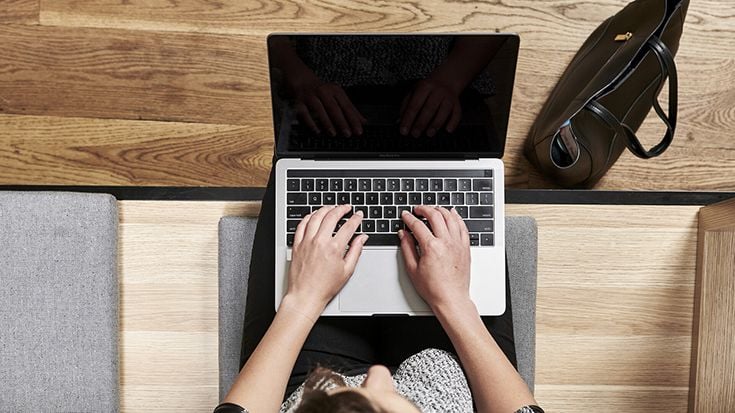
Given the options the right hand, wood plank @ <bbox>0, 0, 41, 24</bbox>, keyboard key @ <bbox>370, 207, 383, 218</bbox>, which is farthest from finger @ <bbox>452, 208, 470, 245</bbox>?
wood plank @ <bbox>0, 0, 41, 24</bbox>

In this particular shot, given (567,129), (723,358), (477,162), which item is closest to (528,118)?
(567,129)

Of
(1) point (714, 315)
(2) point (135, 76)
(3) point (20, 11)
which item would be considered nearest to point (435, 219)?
(1) point (714, 315)

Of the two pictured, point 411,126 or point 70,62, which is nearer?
point 411,126

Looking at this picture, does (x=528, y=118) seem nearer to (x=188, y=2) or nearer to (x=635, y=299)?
(x=635, y=299)

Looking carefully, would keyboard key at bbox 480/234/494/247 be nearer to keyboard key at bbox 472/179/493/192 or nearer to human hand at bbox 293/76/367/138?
keyboard key at bbox 472/179/493/192

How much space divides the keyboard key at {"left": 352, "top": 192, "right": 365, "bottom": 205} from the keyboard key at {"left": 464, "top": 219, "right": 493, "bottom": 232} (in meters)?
0.15

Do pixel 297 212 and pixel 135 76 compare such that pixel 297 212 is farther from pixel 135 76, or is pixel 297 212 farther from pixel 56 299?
pixel 135 76

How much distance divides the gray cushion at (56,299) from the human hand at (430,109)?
0.46m

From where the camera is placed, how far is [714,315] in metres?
1.00

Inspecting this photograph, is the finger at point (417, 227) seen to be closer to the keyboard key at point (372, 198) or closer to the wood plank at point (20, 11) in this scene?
the keyboard key at point (372, 198)

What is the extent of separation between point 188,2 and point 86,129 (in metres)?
0.32

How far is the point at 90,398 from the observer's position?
97 cm

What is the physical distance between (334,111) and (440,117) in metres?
0.14

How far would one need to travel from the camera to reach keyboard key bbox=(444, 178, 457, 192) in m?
0.93
